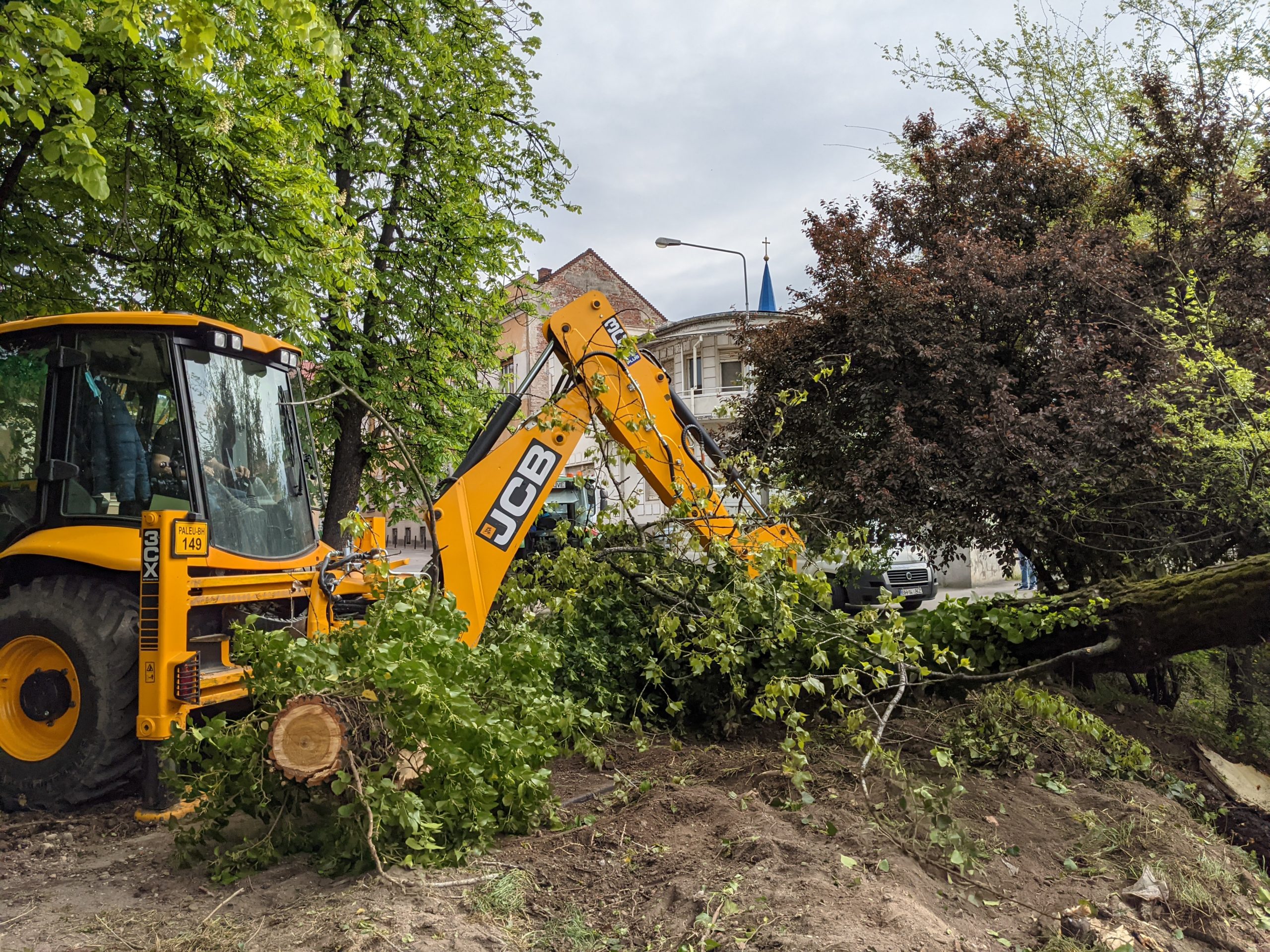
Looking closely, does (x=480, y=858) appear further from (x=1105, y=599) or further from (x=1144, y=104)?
(x=1144, y=104)

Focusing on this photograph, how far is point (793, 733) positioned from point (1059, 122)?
983 centimetres

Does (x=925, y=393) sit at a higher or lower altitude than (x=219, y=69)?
lower

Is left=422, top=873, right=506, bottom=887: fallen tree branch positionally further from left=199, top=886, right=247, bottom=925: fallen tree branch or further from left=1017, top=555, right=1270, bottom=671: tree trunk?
left=1017, top=555, right=1270, bottom=671: tree trunk

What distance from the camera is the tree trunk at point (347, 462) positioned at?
12.7 metres

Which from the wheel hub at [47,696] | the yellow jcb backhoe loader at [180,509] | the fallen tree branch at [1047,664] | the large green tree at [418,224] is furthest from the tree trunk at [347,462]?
the fallen tree branch at [1047,664]

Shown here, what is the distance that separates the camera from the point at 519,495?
205 inches

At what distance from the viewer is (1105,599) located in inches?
218

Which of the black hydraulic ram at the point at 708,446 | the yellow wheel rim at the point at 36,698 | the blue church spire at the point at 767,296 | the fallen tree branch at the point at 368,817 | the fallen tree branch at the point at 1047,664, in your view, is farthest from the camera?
the blue church spire at the point at 767,296

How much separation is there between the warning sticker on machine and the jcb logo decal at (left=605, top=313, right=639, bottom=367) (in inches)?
99.1

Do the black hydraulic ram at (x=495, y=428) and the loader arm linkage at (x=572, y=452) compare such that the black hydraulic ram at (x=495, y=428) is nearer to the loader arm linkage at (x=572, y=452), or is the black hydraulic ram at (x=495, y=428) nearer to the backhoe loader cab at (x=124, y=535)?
the loader arm linkage at (x=572, y=452)

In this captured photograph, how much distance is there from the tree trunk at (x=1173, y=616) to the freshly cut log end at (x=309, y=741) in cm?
436

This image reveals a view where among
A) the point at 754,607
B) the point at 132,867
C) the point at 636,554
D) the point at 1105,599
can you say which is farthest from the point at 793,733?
the point at 132,867

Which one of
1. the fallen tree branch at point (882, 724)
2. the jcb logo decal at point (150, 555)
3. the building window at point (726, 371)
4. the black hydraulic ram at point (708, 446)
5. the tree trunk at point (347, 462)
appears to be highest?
the building window at point (726, 371)

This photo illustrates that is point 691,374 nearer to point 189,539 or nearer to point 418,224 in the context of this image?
point 418,224
